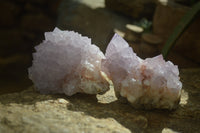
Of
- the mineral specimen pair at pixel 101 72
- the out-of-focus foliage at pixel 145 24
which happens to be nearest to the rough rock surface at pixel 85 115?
the mineral specimen pair at pixel 101 72

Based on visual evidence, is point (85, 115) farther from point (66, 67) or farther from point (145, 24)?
point (145, 24)

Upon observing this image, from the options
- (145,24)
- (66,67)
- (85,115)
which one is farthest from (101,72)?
(145,24)

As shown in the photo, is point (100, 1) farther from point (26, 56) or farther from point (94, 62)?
point (94, 62)

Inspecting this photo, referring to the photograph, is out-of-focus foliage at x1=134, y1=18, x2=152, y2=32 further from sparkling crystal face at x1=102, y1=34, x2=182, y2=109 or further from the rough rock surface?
Answer: sparkling crystal face at x1=102, y1=34, x2=182, y2=109

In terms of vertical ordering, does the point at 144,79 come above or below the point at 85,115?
above

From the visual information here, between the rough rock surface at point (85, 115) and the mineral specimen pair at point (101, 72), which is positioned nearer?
the rough rock surface at point (85, 115)

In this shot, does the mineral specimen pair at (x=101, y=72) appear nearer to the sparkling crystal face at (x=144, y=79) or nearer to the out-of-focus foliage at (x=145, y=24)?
the sparkling crystal face at (x=144, y=79)
